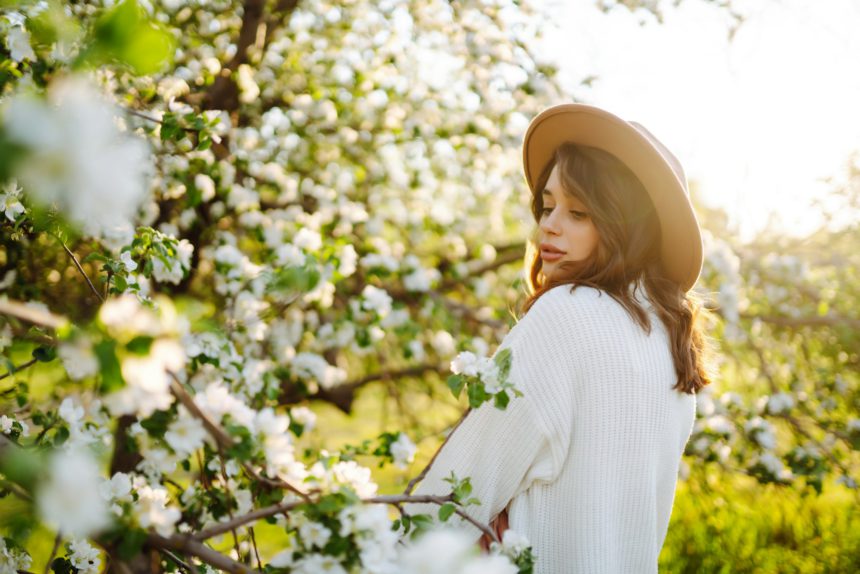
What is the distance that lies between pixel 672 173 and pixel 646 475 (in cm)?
72

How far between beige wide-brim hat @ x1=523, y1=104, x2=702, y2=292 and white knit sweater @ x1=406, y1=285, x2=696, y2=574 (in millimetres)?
354

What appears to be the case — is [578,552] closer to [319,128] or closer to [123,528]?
[123,528]

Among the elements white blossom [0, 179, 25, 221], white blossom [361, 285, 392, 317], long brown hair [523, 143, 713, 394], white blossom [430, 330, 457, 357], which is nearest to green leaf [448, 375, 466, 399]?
long brown hair [523, 143, 713, 394]

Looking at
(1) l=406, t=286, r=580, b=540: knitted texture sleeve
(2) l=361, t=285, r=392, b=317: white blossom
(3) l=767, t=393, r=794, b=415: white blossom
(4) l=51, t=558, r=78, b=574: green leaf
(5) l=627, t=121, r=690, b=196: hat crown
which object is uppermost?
(5) l=627, t=121, r=690, b=196: hat crown

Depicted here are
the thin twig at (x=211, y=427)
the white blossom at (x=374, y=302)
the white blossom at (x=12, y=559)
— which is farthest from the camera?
the white blossom at (x=374, y=302)

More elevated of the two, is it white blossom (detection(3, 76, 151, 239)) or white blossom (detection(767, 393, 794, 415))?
white blossom (detection(3, 76, 151, 239))

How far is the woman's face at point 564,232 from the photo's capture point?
1.81 m

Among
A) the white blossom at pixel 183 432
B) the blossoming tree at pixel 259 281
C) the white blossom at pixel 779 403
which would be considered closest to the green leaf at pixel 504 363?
the blossoming tree at pixel 259 281

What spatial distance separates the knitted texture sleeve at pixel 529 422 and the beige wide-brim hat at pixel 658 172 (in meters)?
0.43

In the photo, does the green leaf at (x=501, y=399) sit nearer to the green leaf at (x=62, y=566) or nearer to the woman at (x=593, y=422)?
the woman at (x=593, y=422)

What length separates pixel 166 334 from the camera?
76 cm

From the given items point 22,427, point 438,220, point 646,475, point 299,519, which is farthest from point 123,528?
point 438,220

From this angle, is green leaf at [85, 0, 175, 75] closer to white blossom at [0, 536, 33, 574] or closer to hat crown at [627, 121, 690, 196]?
white blossom at [0, 536, 33, 574]

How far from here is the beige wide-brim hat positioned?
1757mm
